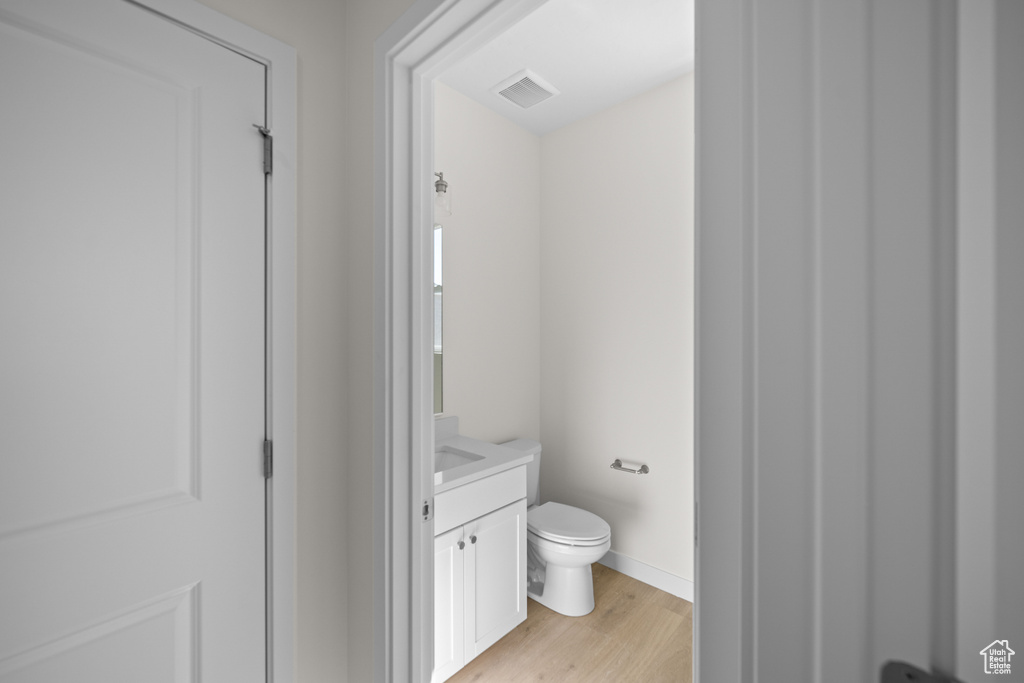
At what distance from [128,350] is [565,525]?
1.79 metres

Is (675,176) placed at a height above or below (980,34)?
above

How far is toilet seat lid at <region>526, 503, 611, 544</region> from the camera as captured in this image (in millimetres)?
1960

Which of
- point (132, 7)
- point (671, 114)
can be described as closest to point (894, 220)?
point (132, 7)

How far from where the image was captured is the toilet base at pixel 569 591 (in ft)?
6.63

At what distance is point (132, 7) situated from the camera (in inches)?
34.0

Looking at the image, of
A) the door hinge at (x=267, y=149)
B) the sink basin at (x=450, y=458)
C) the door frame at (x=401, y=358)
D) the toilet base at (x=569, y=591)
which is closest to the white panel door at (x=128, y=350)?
the door hinge at (x=267, y=149)

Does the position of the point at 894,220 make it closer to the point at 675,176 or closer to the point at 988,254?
the point at 988,254

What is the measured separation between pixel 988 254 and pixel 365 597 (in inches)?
52.1

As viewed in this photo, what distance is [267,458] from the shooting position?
104cm

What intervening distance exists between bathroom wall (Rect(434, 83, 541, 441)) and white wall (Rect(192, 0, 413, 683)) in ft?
3.18

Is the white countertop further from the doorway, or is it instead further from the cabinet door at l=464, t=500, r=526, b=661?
the doorway

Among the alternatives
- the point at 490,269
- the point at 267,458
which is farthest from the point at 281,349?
the point at 490,269

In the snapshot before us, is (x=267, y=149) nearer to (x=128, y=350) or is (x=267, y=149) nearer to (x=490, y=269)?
(x=128, y=350)
